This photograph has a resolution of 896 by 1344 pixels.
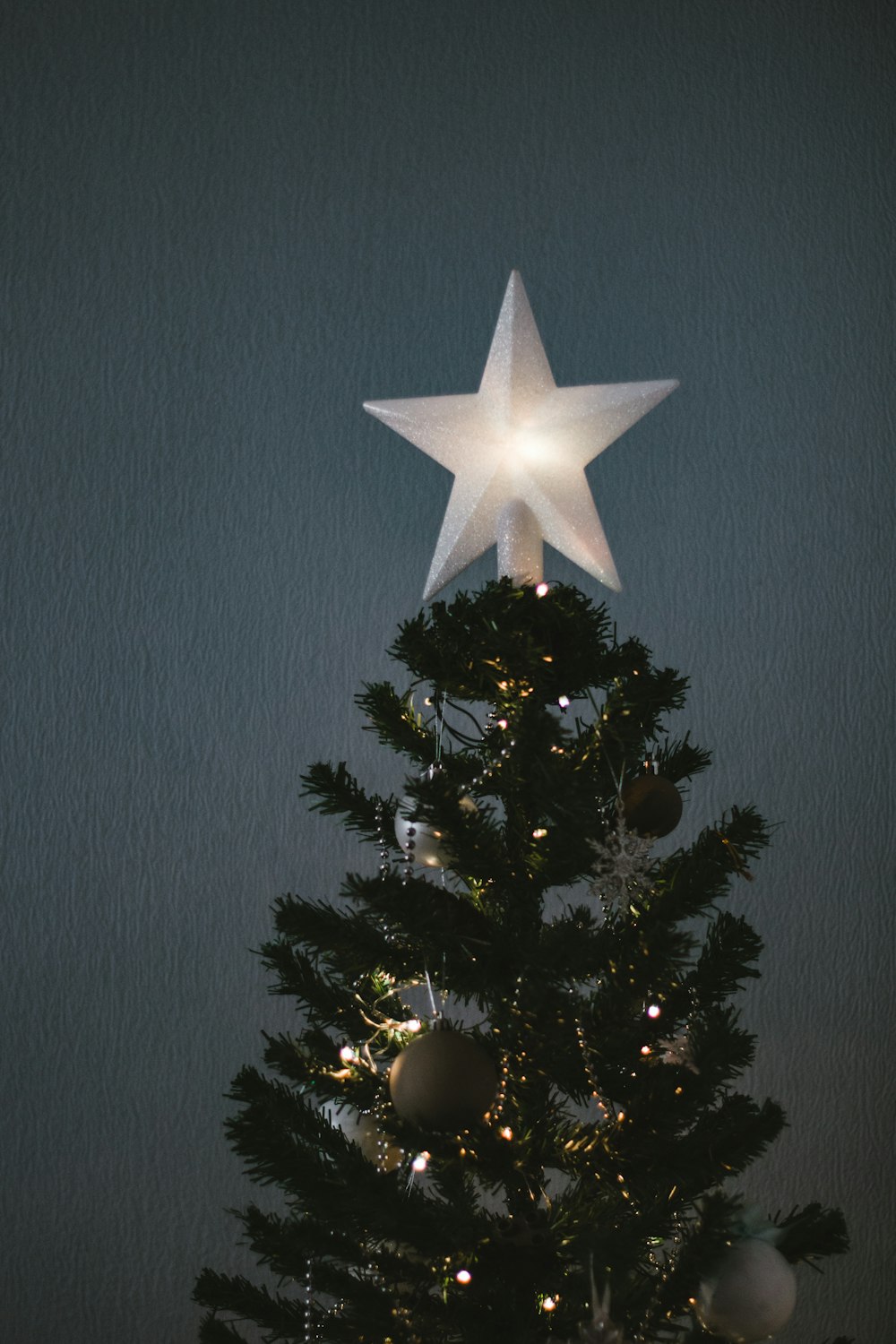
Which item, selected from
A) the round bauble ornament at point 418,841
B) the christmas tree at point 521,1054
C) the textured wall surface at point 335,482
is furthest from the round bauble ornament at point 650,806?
the textured wall surface at point 335,482

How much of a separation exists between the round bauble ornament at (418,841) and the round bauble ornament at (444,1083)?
0.12 m

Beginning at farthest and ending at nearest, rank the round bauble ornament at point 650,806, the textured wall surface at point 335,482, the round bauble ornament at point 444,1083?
the textured wall surface at point 335,482
the round bauble ornament at point 650,806
the round bauble ornament at point 444,1083

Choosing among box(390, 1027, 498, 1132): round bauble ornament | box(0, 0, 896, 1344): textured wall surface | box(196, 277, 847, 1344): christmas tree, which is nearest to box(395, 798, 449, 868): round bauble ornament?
box(196, 277, 847, 1344): christmas tree

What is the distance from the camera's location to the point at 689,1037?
655 millimetres

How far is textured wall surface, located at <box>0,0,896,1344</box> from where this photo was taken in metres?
1.19

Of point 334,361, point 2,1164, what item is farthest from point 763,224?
point 2,1164

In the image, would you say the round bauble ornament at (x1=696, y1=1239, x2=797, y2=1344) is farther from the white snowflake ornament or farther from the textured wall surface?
the textured wall surface

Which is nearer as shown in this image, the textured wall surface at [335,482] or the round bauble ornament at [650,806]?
the round bauble ornament at [650,806]

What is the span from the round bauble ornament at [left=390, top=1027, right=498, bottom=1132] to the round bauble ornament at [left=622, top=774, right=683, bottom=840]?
18 cm

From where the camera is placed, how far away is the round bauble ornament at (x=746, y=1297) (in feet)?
2.16

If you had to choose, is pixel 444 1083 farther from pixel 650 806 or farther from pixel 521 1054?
pixel 650 806

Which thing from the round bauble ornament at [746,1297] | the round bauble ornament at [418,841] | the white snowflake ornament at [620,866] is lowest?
the round bauble ornament at [746,1297]

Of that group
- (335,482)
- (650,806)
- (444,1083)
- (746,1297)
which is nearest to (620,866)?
(650,806)

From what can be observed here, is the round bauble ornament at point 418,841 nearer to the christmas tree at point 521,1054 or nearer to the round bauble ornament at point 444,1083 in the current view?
the christmas tree at point 521,1054
